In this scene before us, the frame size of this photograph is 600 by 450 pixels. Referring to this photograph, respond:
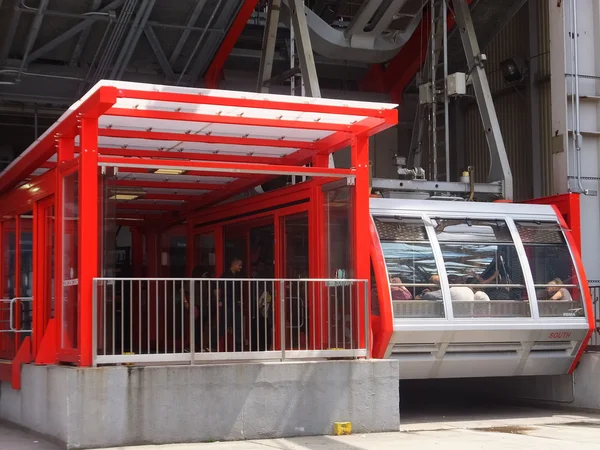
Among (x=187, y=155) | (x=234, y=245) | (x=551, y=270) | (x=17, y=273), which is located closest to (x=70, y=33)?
(x=234, y=245)

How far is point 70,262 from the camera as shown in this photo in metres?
11.8

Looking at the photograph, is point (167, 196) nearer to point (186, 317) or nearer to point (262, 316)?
point (186, 317)

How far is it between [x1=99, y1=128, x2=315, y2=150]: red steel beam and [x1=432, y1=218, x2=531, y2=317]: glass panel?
3013mm

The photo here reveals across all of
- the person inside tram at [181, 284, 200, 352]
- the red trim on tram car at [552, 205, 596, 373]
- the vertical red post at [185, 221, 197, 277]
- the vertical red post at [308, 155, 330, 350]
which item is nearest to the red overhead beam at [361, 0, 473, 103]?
the vertical red post at [185, 221, 197, 277]

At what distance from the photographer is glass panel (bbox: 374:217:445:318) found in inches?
566

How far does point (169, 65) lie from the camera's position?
68.3ft

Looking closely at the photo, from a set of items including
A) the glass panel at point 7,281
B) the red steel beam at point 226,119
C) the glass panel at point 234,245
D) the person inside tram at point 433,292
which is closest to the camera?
the red steel beam at point 226,119

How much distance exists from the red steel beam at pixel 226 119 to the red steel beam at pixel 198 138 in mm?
737

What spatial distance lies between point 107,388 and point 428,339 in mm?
5327

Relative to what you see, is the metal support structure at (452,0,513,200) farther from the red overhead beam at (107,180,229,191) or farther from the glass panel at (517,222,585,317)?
the red overhead beam at (107,180,229,191)

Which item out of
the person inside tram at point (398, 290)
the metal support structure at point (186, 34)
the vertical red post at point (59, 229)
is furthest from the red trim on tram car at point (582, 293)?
the vertical red post at point (59, 229)

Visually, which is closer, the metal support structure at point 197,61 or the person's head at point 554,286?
the person's head at point 554,286

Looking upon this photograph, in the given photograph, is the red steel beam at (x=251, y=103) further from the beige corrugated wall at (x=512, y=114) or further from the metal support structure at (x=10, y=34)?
the beige corrugated wall at (x=512, y=114)

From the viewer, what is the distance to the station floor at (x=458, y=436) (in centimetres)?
1103
